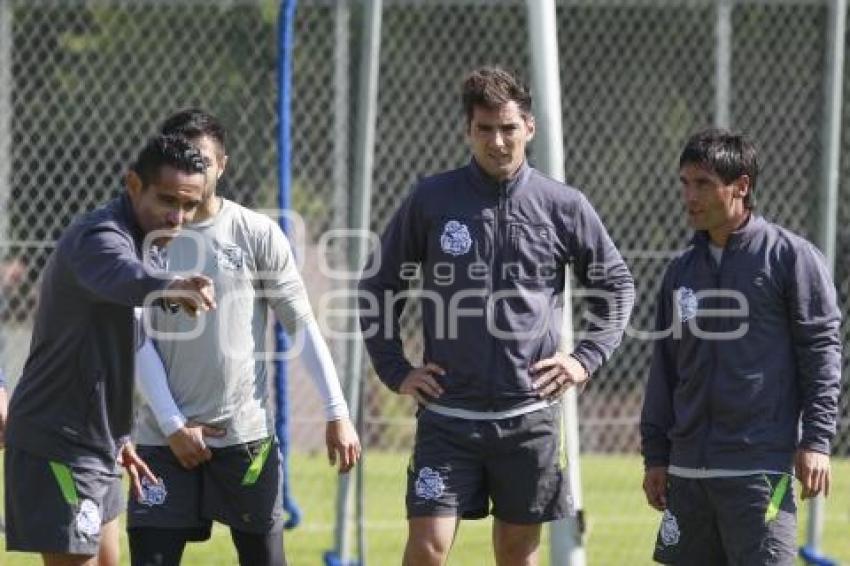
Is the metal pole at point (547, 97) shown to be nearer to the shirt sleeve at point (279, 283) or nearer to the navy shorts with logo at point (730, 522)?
the navy shorts with logo at point (730, 522)

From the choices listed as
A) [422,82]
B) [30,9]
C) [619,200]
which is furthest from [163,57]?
[619,200]

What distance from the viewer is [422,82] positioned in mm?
11219

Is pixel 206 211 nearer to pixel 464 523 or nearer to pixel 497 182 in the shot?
pixel 497 182

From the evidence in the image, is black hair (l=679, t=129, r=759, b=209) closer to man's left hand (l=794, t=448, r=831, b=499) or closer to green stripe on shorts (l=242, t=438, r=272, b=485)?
man's left hand (l=794, t=448, r=831, b=499)

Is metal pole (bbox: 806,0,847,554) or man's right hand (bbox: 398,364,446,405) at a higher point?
metal pole (bbox: 806,0,847,554)

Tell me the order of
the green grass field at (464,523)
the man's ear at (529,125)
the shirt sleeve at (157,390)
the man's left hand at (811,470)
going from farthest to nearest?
1. the green grass field at (464,523)
2. the man's ear at (529,125)
3. the shirt sleeve at (157,390)
4. the man's left hand at (811,470)

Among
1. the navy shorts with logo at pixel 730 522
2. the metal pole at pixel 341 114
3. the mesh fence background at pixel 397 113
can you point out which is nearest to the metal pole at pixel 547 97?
the navy shorts with logo at pixel 730 522

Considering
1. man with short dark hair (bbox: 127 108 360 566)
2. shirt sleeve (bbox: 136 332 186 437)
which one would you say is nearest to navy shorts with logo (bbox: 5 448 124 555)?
shirt sleeve (bbox: 136 332 186 437)

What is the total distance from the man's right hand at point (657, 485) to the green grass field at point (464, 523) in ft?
8.35

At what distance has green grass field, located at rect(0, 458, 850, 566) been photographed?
8570 mm

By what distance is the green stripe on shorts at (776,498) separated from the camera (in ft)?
18.4

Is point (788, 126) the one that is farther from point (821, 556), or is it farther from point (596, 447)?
point (821, 556)

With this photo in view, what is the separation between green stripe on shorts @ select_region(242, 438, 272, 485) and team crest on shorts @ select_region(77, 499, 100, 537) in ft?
2.42

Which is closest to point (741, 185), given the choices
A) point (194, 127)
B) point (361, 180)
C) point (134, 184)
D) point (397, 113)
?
point (194, 127)
